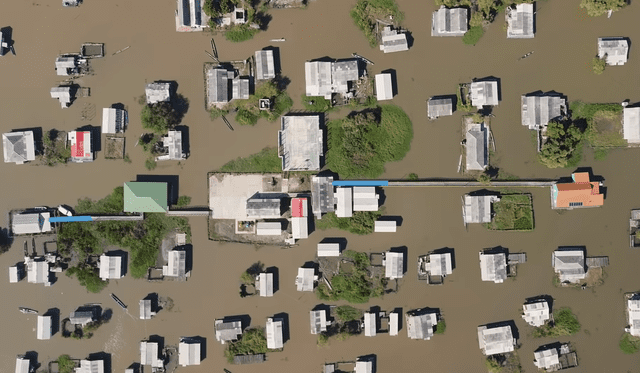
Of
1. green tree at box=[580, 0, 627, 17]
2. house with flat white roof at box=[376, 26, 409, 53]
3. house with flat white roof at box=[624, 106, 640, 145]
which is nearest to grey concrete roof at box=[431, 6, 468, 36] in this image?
house with flat white roof at box=[376, 26, 409, 53]

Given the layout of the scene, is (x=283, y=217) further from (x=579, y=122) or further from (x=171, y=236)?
(x=579, y=122)

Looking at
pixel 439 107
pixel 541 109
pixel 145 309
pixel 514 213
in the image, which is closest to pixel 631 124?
pixel 541 109

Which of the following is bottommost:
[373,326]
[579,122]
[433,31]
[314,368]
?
[314,368]

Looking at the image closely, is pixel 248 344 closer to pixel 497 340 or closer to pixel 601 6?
pixel 497 340

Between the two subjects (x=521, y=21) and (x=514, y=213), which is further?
(x=514, y=213)

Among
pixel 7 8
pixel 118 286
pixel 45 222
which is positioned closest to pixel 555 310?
pixel 118 286

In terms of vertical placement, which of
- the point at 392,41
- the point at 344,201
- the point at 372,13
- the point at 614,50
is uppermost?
the point at 372,13
